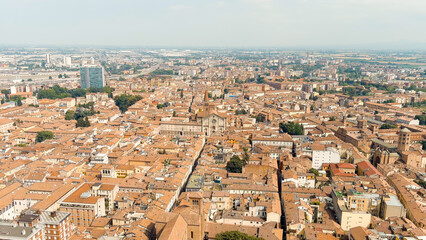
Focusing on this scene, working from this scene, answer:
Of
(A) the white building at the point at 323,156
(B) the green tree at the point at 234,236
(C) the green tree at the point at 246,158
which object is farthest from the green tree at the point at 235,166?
(B) the green tree at the point at 234,236

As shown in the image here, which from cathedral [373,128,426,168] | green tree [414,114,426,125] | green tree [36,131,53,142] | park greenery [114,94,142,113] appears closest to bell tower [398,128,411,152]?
cathedral [373,128,426,168]

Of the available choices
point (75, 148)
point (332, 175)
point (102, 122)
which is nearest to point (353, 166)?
point (332, 175)

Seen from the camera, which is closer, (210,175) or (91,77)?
(210,175)

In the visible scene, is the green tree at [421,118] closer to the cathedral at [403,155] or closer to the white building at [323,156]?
the cathedral at [403,155]

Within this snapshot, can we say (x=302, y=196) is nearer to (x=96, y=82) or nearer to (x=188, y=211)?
(x=188, y=211)

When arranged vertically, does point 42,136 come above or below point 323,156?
below

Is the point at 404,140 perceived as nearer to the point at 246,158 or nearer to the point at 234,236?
the point at 246,158

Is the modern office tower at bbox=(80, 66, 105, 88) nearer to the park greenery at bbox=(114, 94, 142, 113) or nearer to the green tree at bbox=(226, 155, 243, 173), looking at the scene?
the park greenery at bbox=(114, 94, 142, 113)

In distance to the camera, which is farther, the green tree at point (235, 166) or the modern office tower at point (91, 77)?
the modern office tower at point (91, 77)

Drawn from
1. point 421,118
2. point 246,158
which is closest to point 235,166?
point 246,158
